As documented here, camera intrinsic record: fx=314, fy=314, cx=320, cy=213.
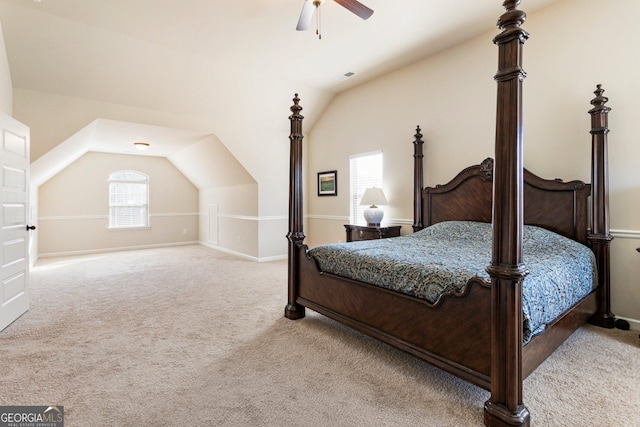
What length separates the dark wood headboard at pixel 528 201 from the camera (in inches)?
116

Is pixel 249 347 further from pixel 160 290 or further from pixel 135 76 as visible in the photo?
pixel 135 76

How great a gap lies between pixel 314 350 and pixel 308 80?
4.15m

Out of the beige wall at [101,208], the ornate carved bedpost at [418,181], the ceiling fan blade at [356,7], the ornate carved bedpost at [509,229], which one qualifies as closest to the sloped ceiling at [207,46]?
the ceiling fan blade at [356,7]

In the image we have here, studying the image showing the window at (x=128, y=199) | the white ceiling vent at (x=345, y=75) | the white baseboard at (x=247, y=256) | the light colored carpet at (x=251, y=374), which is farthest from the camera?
the window at (x=128, y=199)

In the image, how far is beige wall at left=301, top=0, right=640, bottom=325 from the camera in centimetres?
280

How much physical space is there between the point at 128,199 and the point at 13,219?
188 inches

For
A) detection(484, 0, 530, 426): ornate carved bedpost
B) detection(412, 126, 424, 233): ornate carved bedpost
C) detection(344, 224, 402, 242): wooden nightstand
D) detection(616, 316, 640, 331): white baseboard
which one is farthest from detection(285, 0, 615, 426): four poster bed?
detection(344, 224, 402, 242): wooden nightstand

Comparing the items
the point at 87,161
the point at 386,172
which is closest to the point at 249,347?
the point at 386,172

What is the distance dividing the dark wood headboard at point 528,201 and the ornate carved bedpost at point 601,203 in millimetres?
102

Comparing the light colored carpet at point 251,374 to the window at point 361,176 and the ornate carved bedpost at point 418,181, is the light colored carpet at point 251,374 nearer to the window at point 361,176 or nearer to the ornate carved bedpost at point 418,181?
the ornate carved bedpost at point 418,181

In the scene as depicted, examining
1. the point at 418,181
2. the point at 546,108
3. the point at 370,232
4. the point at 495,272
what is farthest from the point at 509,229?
the point at 370,232

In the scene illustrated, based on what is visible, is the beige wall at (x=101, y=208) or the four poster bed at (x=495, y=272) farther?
the beige wall at (x=101, y=208)

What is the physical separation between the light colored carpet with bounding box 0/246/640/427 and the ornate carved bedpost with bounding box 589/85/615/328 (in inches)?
10.7

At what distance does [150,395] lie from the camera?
1.83 metres
